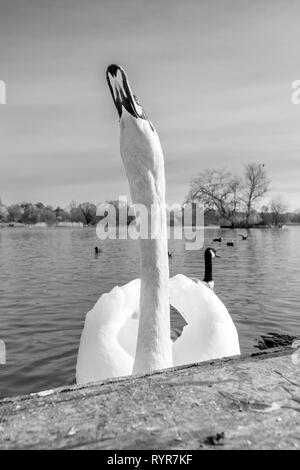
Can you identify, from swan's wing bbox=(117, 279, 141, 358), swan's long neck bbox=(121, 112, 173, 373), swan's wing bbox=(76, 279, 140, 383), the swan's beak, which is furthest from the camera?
swan's wing bbox=(117, 279, 141, 358)

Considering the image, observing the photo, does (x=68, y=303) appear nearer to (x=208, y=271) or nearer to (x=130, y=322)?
(x=130, y=322)

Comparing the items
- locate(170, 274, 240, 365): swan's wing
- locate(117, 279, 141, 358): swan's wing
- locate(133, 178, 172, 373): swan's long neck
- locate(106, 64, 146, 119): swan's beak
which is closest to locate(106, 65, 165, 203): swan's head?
locate(106, 64, 146, 119): swan's beak

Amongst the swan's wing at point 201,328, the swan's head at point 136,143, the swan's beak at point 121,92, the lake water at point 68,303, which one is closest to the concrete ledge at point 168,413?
Result: the swan's head at point 136,143

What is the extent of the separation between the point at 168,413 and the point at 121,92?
2.52m

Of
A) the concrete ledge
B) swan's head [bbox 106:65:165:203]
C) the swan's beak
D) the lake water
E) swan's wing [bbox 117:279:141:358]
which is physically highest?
the swan's beak

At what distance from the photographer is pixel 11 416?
1722 mm

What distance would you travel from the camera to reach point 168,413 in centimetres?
171

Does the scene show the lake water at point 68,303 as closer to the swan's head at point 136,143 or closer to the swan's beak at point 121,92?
the swan's head at point 136,143

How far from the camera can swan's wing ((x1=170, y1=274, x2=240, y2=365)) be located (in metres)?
4.74

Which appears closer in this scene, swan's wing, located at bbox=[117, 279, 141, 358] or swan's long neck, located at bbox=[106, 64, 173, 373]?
swan's long neck, located at bbox=[106, 64, 173, 373]

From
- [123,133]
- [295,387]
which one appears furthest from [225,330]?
[295,387]

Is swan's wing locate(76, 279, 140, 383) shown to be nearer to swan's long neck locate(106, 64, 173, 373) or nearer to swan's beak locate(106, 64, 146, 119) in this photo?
swan's long neck locate(106, 64, 173, 373)
